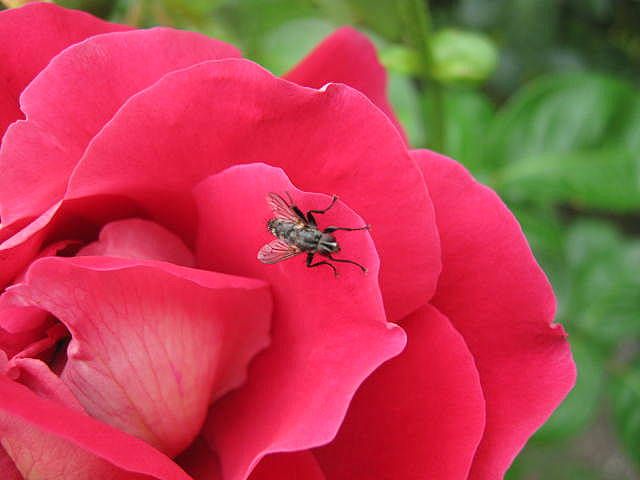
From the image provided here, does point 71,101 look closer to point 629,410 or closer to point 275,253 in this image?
point 275,253

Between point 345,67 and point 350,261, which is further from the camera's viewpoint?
point 345,67

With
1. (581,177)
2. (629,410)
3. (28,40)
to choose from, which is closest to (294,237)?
(28,40)

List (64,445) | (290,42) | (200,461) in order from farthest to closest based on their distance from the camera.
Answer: (290,42), (200,461), (64,445)

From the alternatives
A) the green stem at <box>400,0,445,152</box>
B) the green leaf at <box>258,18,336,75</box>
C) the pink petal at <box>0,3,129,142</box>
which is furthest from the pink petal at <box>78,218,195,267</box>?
the green leaf at <box>258,18,336,75</box>

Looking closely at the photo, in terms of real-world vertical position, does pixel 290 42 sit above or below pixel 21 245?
below

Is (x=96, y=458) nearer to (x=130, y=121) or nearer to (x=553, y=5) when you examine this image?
(x=130, y=121)

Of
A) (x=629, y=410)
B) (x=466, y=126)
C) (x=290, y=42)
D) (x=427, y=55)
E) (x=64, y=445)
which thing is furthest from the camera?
(x=466, y=126)

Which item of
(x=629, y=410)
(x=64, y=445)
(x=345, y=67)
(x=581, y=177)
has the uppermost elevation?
(x=345, y=67)
